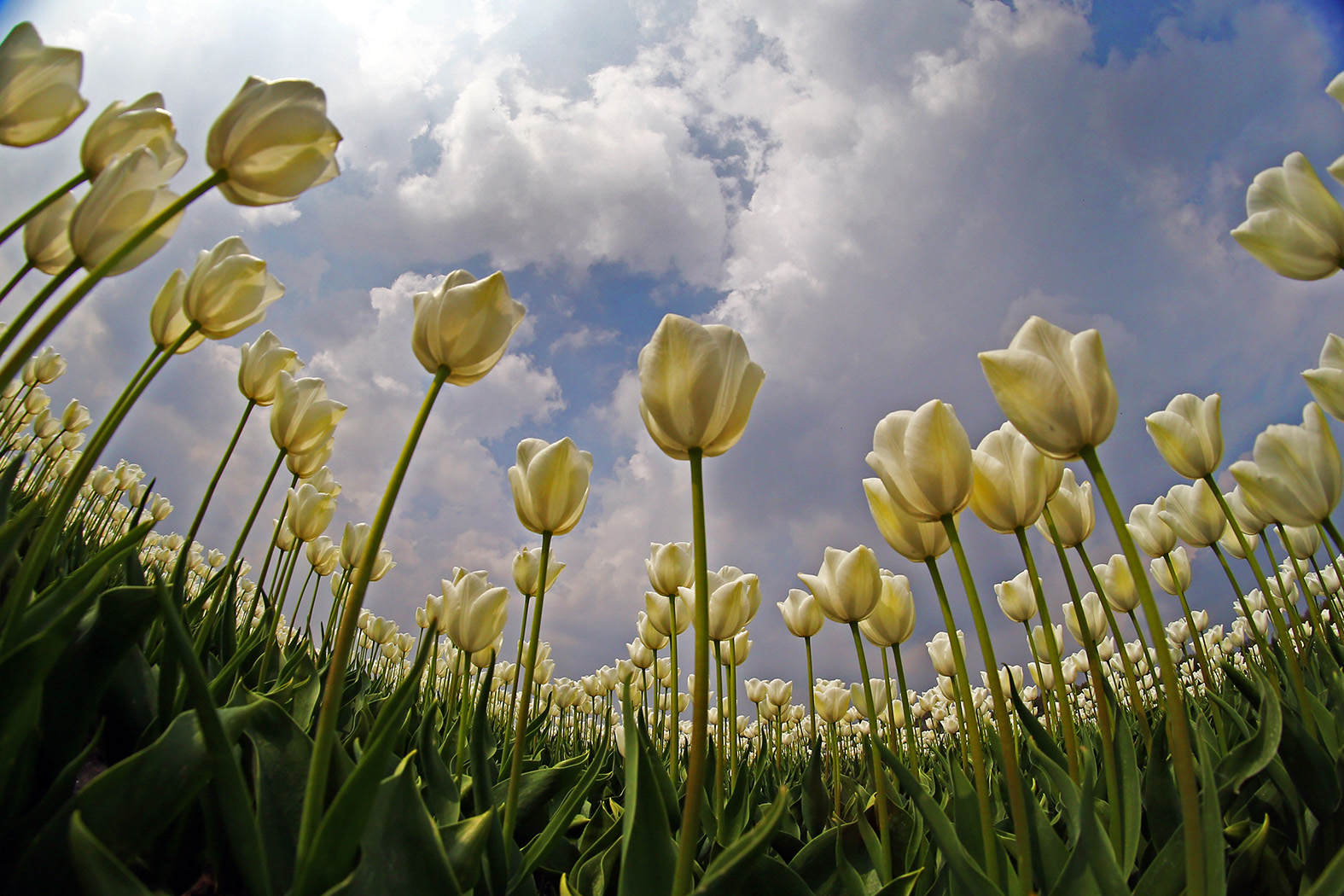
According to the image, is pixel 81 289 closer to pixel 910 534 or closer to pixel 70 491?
pixel 70 491

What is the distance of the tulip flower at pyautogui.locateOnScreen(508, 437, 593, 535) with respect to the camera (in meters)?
1.69

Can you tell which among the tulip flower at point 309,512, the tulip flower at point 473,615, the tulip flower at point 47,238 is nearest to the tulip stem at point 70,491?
the tulip flower at point 47,238

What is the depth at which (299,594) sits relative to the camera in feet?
13.7

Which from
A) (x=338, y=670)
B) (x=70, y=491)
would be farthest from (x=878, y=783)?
(x=70, y=491)

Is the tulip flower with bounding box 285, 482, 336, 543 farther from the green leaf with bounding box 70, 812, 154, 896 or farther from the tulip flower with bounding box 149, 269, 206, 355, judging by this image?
the green leaf with bounding box 70, 812, 154, 896

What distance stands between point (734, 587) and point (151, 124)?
2437mm

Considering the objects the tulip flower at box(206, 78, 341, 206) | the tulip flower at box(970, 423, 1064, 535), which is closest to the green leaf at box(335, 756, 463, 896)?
the tulip flower at box(970, 423, 1064, 535)

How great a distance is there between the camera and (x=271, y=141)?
5.05 feet

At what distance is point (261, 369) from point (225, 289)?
59cm

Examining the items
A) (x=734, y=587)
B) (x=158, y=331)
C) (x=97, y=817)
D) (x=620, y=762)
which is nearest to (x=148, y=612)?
(x=97, y=817)

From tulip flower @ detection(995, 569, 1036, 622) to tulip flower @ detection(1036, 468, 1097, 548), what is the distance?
3.42 feet

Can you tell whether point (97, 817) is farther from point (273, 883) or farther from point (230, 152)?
point (230, 152)

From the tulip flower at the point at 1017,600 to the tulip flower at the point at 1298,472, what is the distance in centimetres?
107

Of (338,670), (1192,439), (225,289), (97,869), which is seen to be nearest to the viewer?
(97,869)
